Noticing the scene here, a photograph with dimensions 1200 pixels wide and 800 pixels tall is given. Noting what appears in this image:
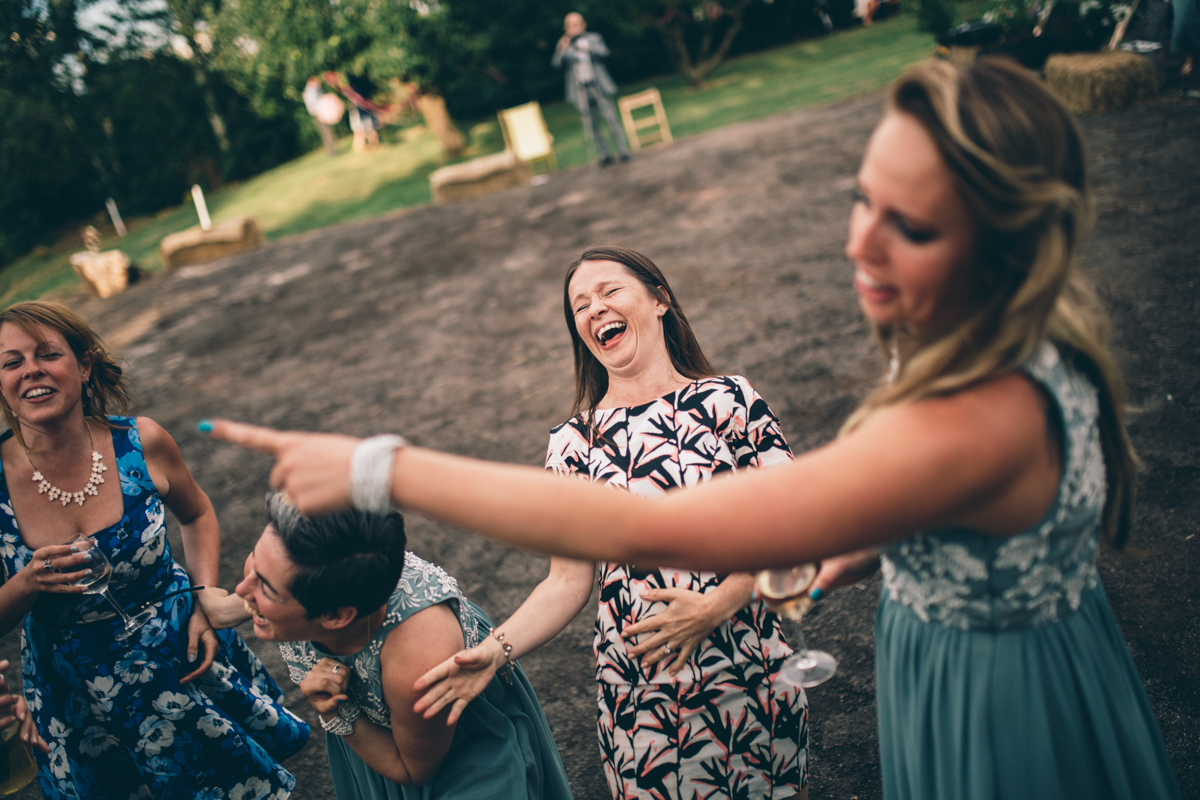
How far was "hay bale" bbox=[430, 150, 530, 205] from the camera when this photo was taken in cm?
1422

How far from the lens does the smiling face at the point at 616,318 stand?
2.37 metres

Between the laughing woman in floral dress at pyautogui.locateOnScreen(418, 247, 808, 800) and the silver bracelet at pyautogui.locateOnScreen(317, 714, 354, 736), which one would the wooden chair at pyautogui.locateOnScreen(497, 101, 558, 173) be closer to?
the laughing woman in floral dress at pyautogui.locateOnScreen(418, 247, 808, 800)

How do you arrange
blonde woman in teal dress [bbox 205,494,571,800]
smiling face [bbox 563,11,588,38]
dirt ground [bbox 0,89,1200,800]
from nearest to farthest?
blonde woman in teal dress [bbox 205,494,571,800], dirt ground [bbox 0,89,1200,800], smiling face [bbox 563,11,588,38]

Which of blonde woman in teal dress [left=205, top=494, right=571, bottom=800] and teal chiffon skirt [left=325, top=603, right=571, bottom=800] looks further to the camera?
teal chiffon skirt [left=325, top=603, right=571, bottom=800]

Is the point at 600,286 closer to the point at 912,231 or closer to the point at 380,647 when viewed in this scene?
the point at 380,647

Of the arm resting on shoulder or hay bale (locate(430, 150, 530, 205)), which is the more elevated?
hay bale (locate(430, 150, 530, 205))

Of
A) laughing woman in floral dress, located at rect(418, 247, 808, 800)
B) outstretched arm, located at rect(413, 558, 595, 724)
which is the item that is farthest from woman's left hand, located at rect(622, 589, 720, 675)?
outstretched arm, located at rect(413, 558, 595, 724)

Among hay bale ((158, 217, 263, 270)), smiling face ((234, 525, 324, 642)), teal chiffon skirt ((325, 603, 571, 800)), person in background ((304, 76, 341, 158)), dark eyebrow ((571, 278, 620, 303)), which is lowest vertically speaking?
teal chiffon skirt ((325, 603, 571, 800))

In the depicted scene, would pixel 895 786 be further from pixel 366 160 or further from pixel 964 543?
pixel 366 160

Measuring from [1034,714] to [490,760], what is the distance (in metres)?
1.36

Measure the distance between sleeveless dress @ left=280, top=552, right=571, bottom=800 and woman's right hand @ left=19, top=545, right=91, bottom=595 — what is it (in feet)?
2.90

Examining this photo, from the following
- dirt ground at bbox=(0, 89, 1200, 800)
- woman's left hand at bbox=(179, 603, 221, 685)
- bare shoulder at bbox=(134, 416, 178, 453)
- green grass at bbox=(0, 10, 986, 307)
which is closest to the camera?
woman's left hand at bbox=(179, 603, 221, 685)

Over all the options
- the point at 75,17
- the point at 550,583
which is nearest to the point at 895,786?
the point at 550,583

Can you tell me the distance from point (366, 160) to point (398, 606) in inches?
852
